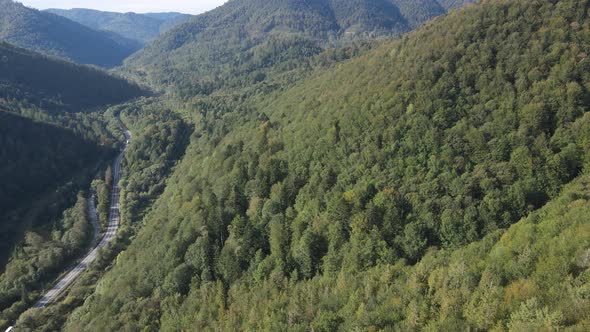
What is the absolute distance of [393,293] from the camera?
4397 cm

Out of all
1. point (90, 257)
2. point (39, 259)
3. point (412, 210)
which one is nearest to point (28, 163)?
point (39, 259)

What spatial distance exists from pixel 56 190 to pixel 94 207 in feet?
89.2

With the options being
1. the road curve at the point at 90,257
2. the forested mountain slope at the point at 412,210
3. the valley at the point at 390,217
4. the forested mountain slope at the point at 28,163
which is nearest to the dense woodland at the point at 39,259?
the valley at the point at 390,217

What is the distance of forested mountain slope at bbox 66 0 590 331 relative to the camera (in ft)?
125

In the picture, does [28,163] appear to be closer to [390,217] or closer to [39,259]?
[39,259]

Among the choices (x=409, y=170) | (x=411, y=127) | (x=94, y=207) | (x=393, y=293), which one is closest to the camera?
(x=393, y=293)

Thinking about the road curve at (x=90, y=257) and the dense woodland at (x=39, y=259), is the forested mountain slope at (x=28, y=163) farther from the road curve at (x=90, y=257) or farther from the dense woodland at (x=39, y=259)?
the road curve at (x=90, y=257)

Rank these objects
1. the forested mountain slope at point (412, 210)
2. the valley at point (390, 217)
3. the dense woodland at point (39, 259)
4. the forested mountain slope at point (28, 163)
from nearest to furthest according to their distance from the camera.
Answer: the forested mountain slope at point (412, 210)
the valley at point (390, 217)
the dense woodland at point (39, 259)
the forested mountain slope at point (28, 163)

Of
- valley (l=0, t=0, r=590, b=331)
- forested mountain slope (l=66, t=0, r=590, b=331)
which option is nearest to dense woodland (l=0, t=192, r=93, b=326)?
valley (l=0, t=0, r=590, b=331)

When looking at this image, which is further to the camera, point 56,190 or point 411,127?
point 56,190

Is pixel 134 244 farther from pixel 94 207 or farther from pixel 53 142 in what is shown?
pixel 53 142

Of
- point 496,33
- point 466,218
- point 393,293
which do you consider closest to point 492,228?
point 466,218

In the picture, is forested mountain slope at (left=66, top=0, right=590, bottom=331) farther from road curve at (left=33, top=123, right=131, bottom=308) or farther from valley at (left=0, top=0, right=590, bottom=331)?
road curve at (left=33, top=123, right=131, bottom=308)

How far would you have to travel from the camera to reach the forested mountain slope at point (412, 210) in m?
38.0
